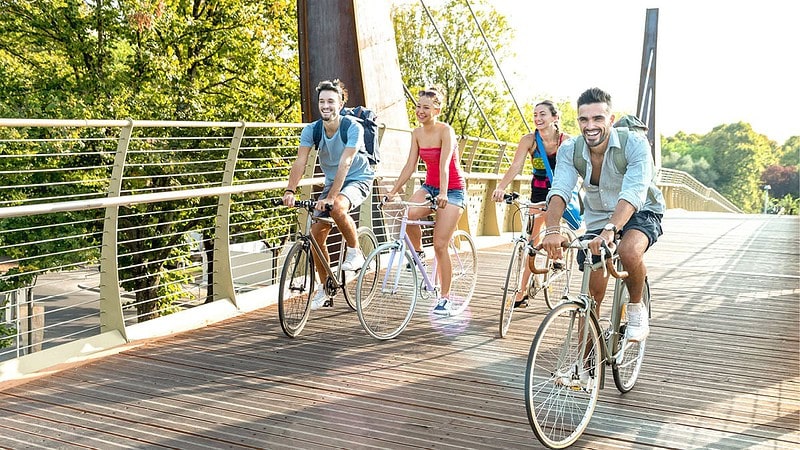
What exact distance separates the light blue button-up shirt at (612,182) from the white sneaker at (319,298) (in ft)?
8.17

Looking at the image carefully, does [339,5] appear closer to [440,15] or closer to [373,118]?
[373,118]

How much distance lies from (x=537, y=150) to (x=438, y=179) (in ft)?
2.84

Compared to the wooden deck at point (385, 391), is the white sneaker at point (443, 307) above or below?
above

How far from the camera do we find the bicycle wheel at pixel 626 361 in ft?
15.8

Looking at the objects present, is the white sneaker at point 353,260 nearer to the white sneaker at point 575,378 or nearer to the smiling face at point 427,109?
the smiling face at point 427,109

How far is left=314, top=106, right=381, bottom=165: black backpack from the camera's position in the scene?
6566mm

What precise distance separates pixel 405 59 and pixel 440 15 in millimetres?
3471

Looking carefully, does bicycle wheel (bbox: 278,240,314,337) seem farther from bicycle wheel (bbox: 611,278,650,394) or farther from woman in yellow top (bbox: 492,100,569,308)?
bicycle wheel (bbox: 611,278,650,394)

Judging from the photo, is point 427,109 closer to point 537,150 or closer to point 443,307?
point 537,150

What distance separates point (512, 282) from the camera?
702 cm

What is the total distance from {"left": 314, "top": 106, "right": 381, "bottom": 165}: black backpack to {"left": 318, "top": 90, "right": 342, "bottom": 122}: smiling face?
11 centimetres

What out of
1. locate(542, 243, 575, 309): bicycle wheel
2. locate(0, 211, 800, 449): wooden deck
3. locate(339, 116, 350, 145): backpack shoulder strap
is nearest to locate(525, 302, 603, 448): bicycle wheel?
locate(0, 211, 800, 449): wooden deck

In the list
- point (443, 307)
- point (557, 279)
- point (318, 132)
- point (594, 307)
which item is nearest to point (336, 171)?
point (318, 132)

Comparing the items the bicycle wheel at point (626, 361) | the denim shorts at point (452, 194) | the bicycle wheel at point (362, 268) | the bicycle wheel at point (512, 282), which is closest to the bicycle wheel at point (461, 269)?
the denim shorts at point (452, 194)
